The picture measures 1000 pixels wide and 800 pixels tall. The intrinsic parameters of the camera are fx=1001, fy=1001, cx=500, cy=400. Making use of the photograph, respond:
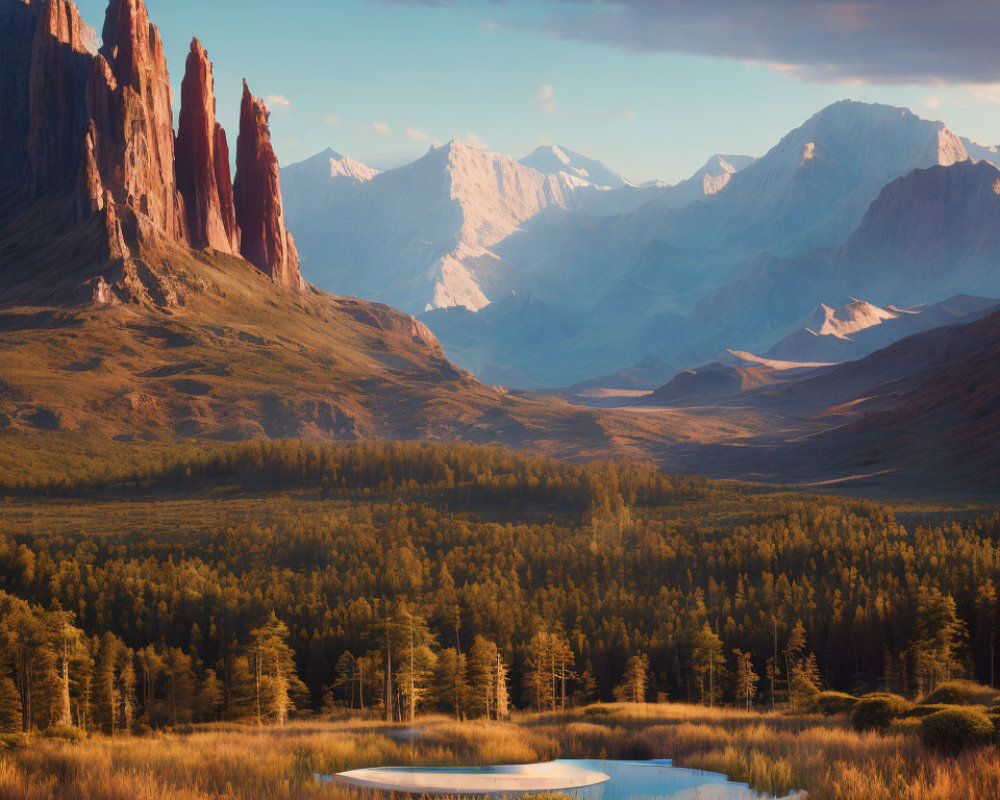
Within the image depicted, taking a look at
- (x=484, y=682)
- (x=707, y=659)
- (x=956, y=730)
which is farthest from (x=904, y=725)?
(x=707, y=659)

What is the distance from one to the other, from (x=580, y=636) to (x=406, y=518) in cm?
7709

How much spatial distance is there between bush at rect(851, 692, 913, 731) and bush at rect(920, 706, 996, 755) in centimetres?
925

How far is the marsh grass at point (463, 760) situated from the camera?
22.0m

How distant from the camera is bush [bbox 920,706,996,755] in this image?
25.4 meters

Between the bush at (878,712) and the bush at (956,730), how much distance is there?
364 inches

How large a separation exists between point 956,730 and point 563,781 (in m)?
10.2

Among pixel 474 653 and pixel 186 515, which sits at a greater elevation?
pixel 186 515

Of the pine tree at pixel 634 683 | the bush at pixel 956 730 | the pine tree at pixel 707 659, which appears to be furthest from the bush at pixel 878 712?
the pine tree at pixel 707 659

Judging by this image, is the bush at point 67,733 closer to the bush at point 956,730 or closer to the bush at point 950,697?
the bush at point 956,730

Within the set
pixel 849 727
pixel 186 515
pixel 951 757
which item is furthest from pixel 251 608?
pixel 951 757

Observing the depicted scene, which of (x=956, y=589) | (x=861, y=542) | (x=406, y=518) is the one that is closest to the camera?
(x=956, y=589)

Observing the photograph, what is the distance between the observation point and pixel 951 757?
24359 millimetres

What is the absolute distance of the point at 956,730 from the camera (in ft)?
84.2

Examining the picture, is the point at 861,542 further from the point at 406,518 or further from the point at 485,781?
the point at 485,781
